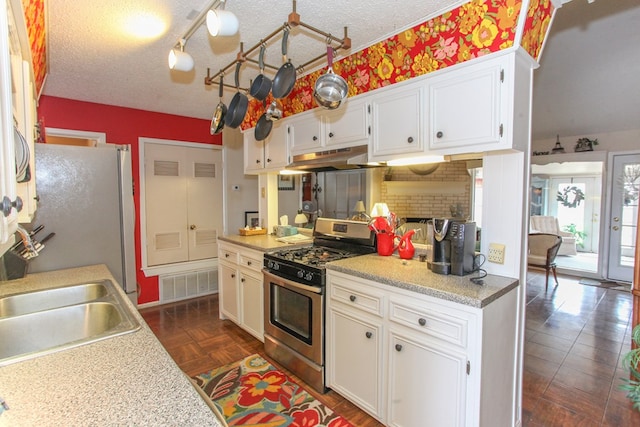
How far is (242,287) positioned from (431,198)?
1869mm

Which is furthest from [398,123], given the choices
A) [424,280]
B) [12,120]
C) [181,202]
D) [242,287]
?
[181,202]

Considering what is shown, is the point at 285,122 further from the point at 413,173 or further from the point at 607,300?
the point at 607,300

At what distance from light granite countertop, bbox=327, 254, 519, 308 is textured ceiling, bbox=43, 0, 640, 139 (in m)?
1.46

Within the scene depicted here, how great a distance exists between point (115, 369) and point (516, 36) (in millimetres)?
2112

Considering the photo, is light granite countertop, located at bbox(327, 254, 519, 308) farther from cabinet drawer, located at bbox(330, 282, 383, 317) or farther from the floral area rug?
the floral area rug

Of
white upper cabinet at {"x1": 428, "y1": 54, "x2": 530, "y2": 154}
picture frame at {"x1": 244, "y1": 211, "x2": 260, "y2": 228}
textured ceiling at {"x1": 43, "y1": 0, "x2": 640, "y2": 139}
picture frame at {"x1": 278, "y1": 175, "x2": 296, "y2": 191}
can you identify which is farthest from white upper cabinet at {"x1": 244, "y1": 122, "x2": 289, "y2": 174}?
white upper cabinet at {"x1": 428, "y1": 54, "x2": 530, "y2": 154}

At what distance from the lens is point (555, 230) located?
621cm

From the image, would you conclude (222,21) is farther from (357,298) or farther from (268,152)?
(268,152)

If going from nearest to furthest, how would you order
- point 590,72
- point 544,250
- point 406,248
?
1. point 406,248
2. point 590,72
3. point 544,250

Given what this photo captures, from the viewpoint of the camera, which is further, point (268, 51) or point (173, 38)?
point (268, 51)

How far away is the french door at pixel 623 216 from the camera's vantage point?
15.8ft

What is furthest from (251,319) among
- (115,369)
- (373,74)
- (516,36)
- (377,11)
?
(516,36)

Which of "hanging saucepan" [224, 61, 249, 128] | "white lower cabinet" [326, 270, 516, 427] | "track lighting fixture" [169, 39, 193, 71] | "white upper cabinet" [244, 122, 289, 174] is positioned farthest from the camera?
"white upper cabinet" [244, 122, 289, 174]

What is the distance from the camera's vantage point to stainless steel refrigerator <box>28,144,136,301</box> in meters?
2.18
